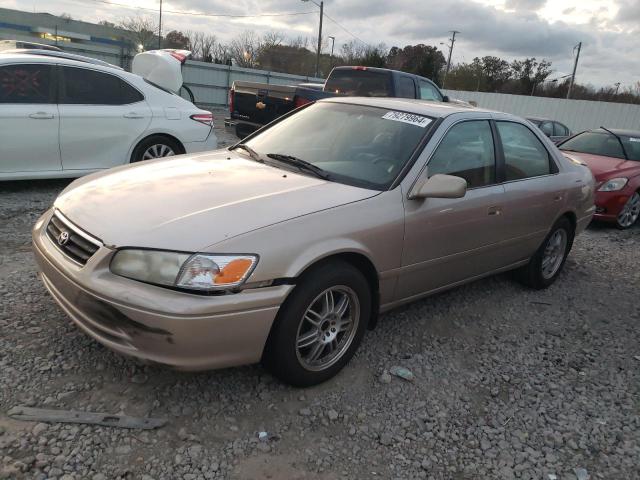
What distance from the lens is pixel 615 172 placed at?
25.0 feet

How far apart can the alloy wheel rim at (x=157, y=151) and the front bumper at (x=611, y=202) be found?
5.97 m

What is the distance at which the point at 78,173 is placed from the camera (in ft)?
19.9

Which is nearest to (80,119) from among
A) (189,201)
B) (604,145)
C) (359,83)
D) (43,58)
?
(43,58)

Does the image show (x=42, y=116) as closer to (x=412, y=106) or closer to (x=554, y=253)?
(x=412, y=106)

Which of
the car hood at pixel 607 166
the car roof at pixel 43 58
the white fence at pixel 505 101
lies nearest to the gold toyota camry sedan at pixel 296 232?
the car roof at pixel 43 58

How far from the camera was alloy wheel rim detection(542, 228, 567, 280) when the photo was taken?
15.9ft

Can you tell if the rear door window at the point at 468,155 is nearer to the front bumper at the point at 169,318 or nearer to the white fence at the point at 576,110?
the front bumper at the point at 169,318

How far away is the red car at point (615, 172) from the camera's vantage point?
7469 mm

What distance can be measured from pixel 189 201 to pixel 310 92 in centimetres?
658

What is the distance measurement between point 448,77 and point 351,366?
54278 millimetres

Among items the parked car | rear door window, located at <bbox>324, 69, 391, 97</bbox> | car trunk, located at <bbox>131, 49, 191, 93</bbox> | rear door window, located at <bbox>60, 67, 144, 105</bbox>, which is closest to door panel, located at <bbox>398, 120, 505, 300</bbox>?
rear door window, located at <bbox>60, 67, 144, 105</bbox>

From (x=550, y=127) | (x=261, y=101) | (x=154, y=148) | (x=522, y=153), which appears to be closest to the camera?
(x=522, y=153)

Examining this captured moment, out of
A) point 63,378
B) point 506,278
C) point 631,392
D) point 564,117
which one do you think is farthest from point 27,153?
point 564,117

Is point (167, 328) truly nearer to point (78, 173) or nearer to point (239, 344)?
point (239, 344)
